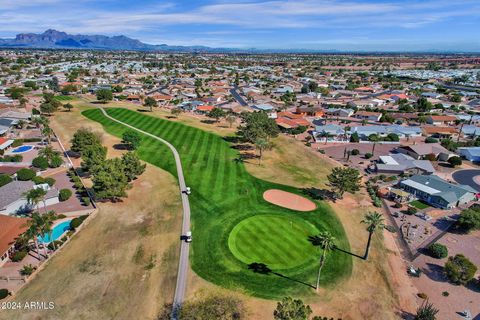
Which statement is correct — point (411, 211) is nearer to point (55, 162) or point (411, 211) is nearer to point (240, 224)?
point (240, 224)

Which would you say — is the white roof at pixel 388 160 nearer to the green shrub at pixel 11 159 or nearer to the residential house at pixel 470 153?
the residential house at pixel 470 153

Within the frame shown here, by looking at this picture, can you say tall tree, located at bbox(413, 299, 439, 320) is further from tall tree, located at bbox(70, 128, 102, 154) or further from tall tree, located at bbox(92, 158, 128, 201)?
tall tree, located at bbox(70, 128, 102, 154)

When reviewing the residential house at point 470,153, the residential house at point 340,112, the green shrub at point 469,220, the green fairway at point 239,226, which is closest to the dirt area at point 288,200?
the green fairway at point 239,226

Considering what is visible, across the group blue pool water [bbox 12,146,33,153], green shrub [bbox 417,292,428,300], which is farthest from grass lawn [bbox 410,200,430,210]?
blue pool water [bbox 12,146,33,153]

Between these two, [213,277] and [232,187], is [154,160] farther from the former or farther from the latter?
[213,277]

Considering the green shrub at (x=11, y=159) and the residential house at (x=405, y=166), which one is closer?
the residential house at (x=405, y=166)

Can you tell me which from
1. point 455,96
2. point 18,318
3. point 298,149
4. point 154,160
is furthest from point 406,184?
point 455,96
